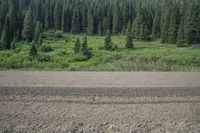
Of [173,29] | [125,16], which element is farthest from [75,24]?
[173,29]

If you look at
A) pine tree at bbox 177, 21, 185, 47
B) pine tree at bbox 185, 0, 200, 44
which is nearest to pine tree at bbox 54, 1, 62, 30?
pine tree at bbox 177, 21, 185, 47

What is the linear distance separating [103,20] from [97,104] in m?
108

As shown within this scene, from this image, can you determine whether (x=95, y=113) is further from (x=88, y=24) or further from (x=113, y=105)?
(x=88, y=24)

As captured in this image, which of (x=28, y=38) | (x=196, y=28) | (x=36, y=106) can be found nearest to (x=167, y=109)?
(x=36, y=106)

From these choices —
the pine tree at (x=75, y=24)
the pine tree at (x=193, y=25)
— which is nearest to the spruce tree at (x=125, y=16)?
the pine tree at (x=75, y=24)

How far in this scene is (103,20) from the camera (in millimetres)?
121562

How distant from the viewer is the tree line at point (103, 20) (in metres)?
83.6

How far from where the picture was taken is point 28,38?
315 ft

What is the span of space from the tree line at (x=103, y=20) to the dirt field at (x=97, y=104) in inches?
2325

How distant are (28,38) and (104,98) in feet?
272

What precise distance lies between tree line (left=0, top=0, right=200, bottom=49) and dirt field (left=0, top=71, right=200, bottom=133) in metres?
59.1

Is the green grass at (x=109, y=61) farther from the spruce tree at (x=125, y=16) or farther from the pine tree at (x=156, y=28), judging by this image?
the spruce tree at (x=125, y=16)

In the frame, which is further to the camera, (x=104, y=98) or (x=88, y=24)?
(x=88, y=24)

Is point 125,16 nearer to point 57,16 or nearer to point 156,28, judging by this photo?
point 156,28
